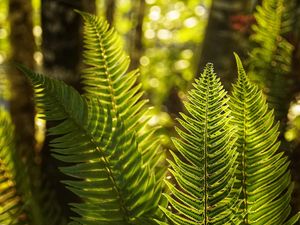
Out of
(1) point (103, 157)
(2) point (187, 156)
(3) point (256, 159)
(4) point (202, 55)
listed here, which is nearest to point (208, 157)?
(2) point (187, 156)

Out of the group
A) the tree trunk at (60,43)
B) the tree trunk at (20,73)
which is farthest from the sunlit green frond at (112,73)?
the tree trunk at (20,73)

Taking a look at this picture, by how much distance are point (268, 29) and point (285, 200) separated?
0.71 metres

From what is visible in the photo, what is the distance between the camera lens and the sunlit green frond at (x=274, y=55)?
1467 millimetres

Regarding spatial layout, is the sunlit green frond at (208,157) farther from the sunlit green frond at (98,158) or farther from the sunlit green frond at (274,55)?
the sunlit green frond at (274,55)

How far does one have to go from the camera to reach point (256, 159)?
0.92 meters

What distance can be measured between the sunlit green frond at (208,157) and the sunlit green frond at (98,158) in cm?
16

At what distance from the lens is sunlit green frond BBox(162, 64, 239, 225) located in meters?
0.80

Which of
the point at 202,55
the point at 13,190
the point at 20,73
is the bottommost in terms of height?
the point at 13,190

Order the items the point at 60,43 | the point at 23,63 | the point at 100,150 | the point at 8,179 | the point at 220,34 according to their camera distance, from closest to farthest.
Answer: the point at 100,150, the point at 8,179, the point at 60,43, the point at 23,63, the point at 220,34

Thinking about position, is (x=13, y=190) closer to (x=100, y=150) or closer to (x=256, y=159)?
(x=100, y=150)

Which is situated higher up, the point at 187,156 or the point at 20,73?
the point at 187,156

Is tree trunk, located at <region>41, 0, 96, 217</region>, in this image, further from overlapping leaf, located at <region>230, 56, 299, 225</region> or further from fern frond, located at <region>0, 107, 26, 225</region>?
overlapping leaf, located at <region>230, 56, 299, 225</region>

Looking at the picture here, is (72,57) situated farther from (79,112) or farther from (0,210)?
(79,112)

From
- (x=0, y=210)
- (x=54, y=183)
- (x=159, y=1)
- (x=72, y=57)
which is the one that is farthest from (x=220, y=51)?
(x=159, y=1)
